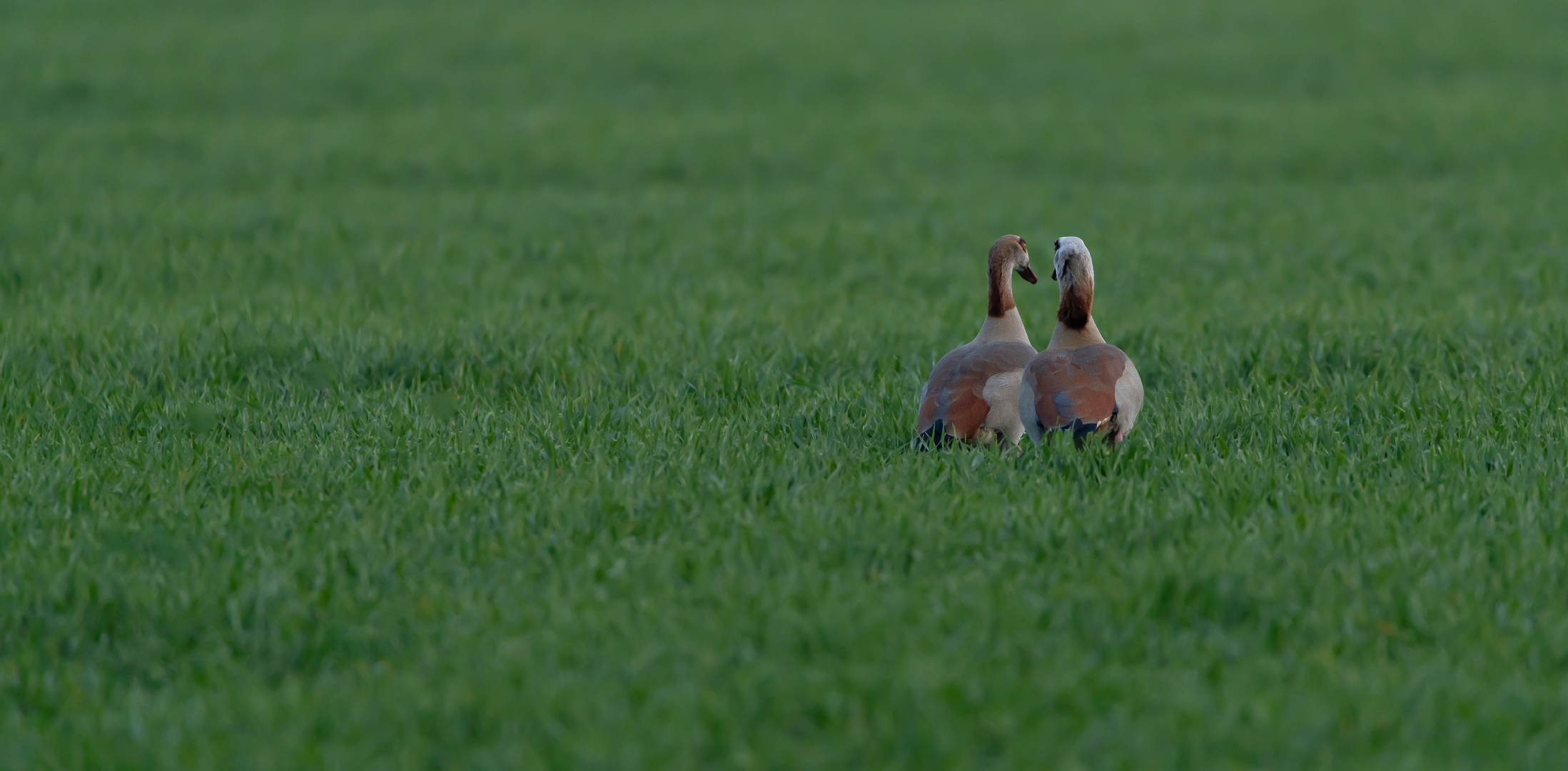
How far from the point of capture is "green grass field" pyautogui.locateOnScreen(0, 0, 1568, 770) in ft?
10.8

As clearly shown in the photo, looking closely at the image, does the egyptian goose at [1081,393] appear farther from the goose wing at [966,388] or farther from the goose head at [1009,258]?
the goose head at [1009,258]

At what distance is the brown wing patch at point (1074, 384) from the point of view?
4648mm

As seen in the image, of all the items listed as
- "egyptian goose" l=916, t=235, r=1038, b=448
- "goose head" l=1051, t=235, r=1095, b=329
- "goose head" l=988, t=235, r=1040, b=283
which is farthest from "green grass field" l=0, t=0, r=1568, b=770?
"goose head" l=988, t=235, r=1040, b=283

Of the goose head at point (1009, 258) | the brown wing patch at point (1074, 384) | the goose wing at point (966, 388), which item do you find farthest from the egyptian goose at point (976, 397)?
the goose head at point (1009, 258)

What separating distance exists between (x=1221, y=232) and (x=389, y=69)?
12.8m

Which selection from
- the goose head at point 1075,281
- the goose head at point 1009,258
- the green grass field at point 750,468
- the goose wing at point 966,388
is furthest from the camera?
the goose head at point 1009,258

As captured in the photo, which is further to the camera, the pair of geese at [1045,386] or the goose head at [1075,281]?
the goose head at [1075,281]

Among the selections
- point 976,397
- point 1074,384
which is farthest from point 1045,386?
point 976,397

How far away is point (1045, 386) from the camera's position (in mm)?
4715

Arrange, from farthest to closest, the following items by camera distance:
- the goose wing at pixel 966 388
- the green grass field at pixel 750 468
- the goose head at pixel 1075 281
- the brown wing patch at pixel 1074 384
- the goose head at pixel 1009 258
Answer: the goose head at pixel 1009 258 → the goose head at pixel 1075 281 → the goose wing at pixel 966 388 → the brown wing patch at pixel 1074 384 → the green grass field at pixel 750 468

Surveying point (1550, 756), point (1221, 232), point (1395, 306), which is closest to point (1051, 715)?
point (1550, 756)

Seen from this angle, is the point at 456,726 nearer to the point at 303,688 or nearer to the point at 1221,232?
the point at 303,688

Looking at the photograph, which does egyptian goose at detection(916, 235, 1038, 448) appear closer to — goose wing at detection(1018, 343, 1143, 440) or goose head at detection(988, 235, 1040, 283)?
goose wing at detection(1018, 343, 1143, 440)

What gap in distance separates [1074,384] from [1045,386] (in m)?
0.09
